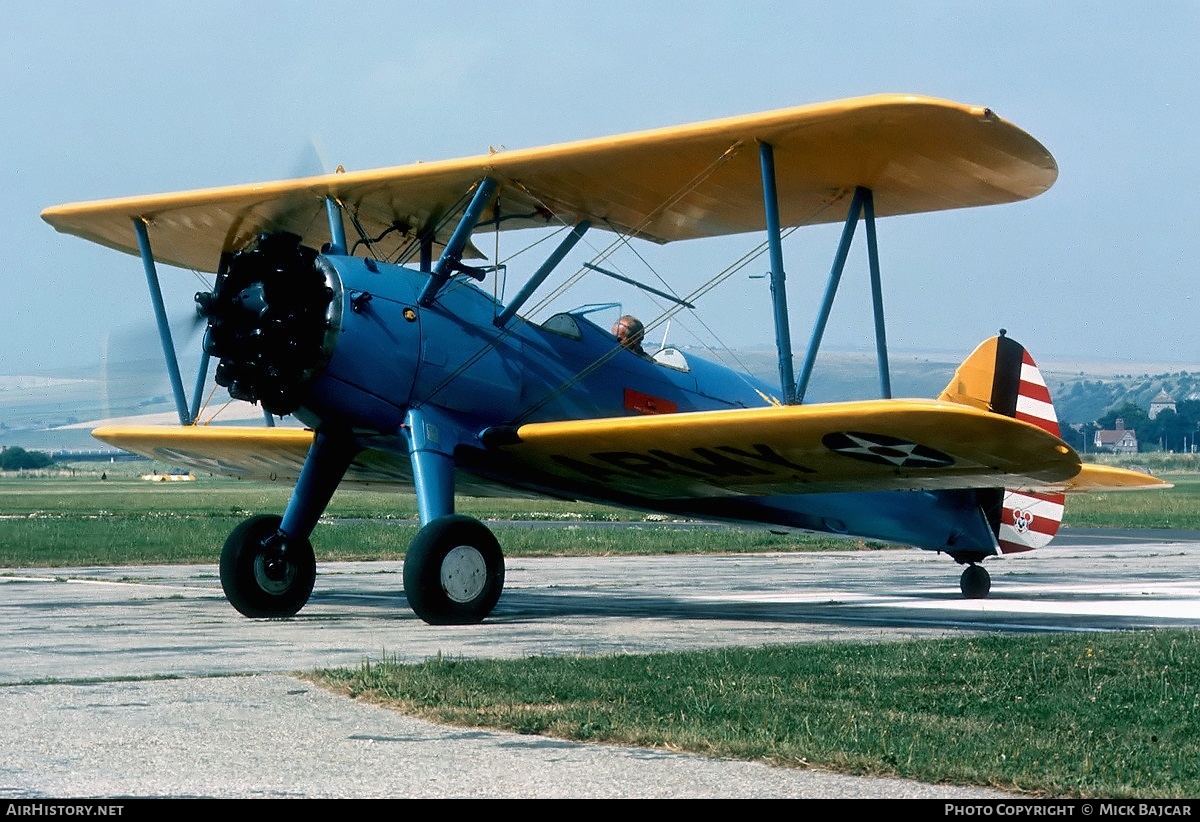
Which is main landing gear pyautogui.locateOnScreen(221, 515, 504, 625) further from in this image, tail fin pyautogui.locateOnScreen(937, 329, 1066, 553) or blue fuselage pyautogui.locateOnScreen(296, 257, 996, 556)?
tail fin pyautogui.locateOnScreen(937, 329, 1066, 553)

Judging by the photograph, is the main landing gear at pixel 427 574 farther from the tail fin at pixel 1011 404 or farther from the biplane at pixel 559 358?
the tail fin at pixel 1011 404

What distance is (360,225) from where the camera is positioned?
41.2ft

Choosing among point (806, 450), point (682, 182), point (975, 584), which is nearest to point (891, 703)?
point (806, 450)

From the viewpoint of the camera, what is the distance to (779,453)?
1044 centimetres

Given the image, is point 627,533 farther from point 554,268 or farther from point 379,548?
point 554,268

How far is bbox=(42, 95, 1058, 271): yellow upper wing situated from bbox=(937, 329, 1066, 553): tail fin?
2321 millimetres

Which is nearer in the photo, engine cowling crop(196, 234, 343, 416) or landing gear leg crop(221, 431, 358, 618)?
engine cowling crop(196, 234, 343, 416)

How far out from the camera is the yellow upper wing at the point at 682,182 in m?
9.94

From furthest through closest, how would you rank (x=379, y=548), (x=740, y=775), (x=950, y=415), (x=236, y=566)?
1. (x=379, y=548)
2. (x=236, y=566)
3. (x=950, y=415)
4. (x=740, y=775)

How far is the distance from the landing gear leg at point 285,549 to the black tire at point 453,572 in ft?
5.22

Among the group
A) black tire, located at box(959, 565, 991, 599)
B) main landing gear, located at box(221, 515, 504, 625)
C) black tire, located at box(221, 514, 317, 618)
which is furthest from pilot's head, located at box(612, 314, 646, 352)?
black tire, located at box(959, 565, 991, 599)

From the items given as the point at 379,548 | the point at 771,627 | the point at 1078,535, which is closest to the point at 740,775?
the point at 771,627

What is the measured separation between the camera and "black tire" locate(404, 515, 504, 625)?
9.77m

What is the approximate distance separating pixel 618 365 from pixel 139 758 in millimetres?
7606
